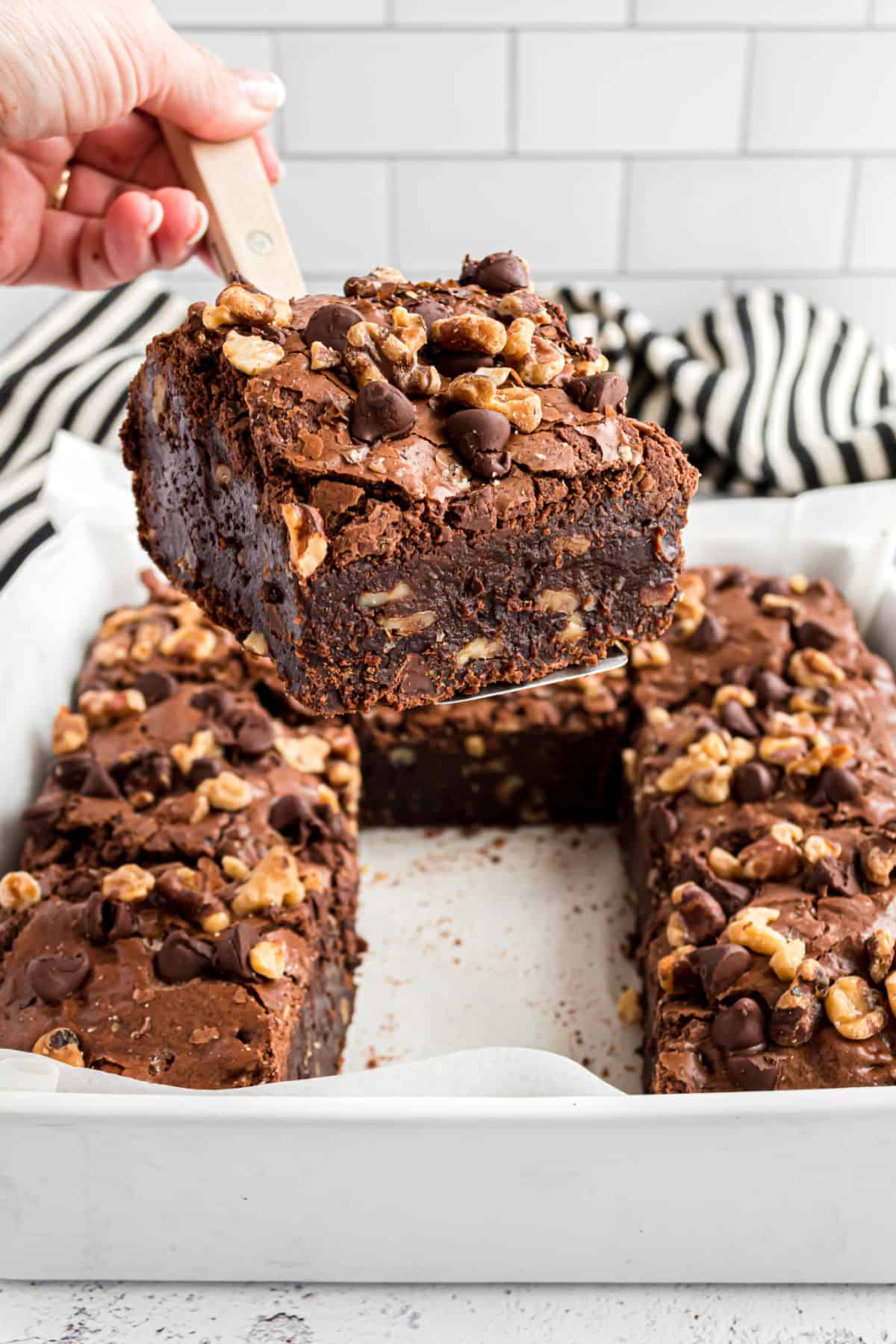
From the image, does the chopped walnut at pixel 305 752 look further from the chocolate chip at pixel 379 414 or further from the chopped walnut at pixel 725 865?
the chocolate chip at pixel 379 414

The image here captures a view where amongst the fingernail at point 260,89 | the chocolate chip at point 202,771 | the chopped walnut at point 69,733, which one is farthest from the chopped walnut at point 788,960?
the fingernail at point 260,89

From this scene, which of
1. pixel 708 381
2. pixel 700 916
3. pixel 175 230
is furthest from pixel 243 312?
pixel 708 381

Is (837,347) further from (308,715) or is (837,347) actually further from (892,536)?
(308,715)

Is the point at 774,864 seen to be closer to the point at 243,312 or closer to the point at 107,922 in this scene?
the point at 107,922

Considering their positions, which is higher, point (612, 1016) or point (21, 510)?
point (21, 510)

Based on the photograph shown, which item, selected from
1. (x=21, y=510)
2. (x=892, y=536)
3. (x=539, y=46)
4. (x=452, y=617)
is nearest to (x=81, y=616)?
(x=21, y=510)
